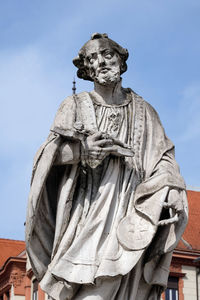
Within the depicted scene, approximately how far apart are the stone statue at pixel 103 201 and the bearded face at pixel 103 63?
11mm

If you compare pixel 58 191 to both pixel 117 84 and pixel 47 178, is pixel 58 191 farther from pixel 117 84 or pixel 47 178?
pixel 117 84

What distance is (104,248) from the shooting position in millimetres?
9719

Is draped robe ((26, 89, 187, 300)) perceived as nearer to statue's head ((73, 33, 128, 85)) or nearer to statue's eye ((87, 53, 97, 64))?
statue's head ((73, 33, 128, 85))

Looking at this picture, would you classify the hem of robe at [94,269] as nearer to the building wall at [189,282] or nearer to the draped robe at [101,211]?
the draped robe at [101,211]

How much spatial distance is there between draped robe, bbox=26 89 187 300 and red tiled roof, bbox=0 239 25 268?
185 ft

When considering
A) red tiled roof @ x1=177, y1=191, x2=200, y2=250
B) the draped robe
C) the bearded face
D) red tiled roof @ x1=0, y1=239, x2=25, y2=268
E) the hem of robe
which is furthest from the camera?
red tiled roof @ x1=0, y1=239, x2=25, y2=268

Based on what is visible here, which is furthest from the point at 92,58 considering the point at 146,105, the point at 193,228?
the point at 193,228

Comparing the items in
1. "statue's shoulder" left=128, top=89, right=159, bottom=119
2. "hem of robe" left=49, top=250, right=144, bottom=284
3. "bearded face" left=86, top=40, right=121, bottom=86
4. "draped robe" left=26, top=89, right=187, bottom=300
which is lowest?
"hem of robe" left=49, top=250, right=144, bottom=284

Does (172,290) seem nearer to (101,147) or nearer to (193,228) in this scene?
(193,228)

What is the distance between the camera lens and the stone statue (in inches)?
377

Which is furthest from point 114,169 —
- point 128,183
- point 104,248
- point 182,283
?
point 182,283

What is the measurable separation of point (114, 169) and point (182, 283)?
4163 cm

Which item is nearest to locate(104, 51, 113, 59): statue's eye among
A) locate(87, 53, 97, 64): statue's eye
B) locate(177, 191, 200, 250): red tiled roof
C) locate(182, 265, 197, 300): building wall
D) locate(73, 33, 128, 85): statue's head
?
locate(73, 33, 128, 85): statue's head

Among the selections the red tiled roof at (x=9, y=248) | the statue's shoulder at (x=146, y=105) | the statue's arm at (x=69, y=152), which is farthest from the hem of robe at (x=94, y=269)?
the red tiled roof at (x=9, y=248)
